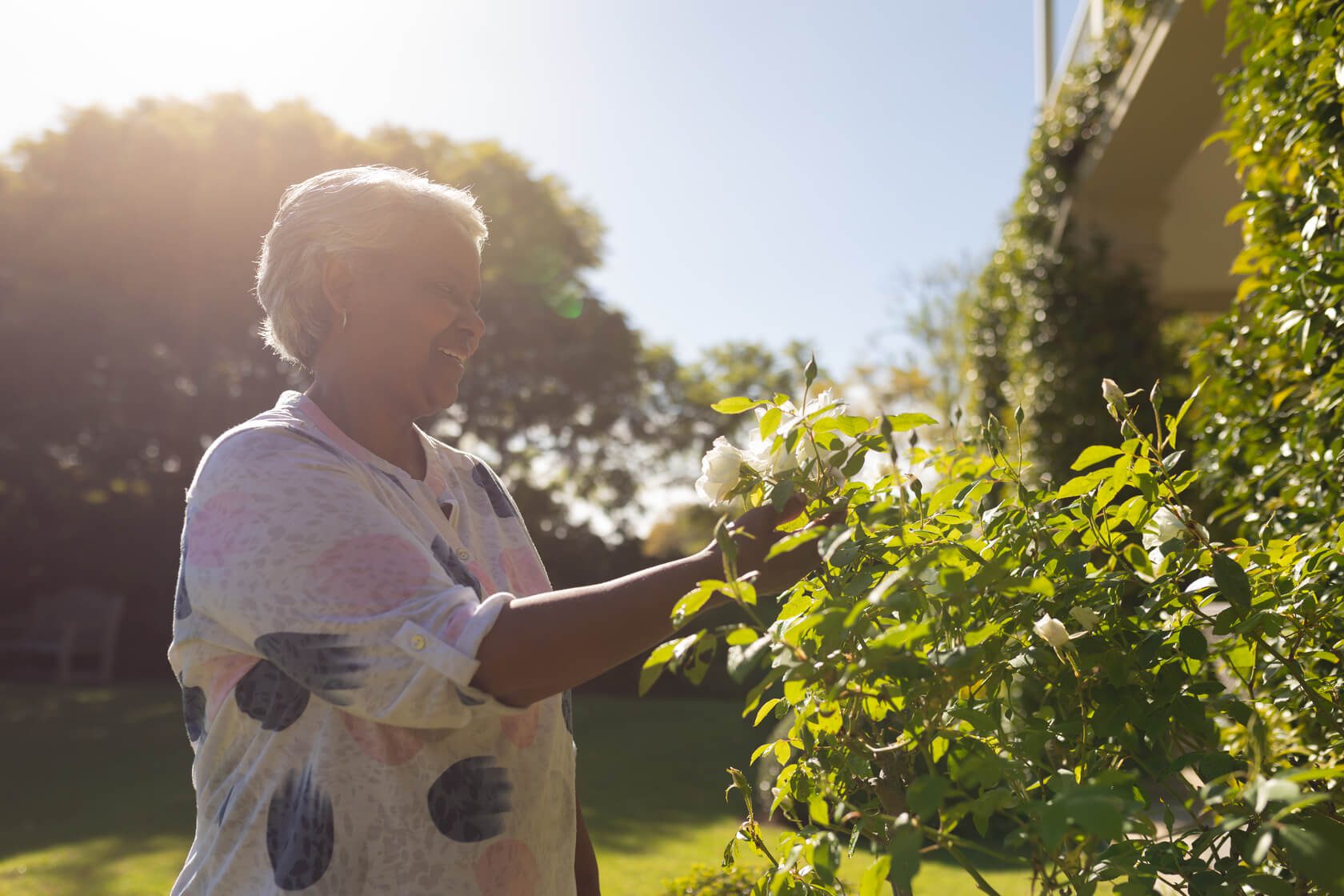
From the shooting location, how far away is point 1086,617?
121 centimetres

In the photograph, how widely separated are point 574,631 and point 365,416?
75cm

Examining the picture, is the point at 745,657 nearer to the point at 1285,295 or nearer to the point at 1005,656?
the point at 1005,656

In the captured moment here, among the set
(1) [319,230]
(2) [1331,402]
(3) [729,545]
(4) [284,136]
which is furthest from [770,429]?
(4) [284,136]

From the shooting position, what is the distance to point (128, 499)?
1766 cm

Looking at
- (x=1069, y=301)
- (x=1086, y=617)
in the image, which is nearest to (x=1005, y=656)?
(x=1086, y=617)

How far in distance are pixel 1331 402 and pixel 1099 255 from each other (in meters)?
6.07

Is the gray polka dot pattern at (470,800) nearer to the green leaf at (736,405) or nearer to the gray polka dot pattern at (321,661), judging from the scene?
the gray polka dot pattern at (321,661)

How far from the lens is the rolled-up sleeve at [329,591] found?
4.09 ft

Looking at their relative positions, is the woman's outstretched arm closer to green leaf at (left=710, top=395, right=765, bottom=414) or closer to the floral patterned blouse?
the floral patterned blouse

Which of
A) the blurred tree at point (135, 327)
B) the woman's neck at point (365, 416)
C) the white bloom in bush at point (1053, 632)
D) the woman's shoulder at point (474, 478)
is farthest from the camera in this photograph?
the blurred tree at point (135, 327)

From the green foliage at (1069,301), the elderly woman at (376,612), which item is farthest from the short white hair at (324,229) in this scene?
the green foliage at (1069,301)

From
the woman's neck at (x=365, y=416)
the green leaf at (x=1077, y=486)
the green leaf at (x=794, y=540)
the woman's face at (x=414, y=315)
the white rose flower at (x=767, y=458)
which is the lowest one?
the green leaf at (x=794, y=540)

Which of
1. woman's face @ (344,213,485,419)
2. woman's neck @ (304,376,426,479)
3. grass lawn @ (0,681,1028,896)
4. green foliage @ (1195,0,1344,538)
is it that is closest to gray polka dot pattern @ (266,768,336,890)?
woman's neck @ (304,376,426,479)

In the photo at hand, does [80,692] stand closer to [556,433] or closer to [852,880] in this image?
[556,433]
